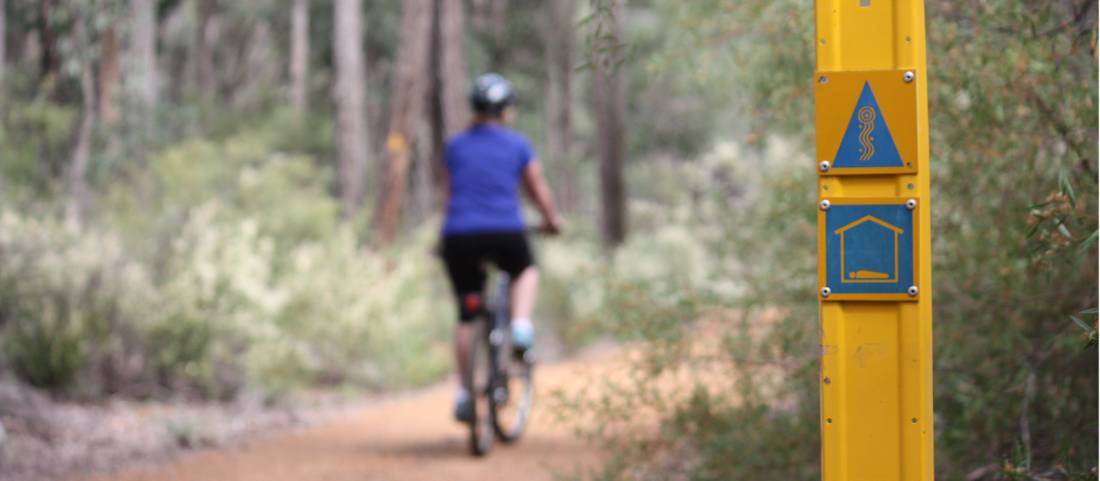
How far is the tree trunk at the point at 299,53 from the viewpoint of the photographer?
3397 centimetres

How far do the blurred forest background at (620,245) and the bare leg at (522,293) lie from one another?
775 mm

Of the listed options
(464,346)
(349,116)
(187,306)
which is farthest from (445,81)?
(464,346)

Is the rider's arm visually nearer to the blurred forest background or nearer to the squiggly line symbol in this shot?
the blurred forest background

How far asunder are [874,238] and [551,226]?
4.79m

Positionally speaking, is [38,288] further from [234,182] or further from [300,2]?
[300,2]

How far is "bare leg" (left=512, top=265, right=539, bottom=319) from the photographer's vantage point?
702cm

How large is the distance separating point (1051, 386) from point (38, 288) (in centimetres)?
585

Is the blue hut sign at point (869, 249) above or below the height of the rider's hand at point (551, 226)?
above

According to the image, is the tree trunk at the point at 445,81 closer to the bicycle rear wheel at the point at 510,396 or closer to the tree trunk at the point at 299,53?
the bicycle rear wheel at the point at 510,396

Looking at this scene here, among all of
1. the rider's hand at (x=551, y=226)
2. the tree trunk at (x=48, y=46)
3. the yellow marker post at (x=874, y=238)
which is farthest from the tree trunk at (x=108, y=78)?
the yellow marker post at (x=874, y=238)

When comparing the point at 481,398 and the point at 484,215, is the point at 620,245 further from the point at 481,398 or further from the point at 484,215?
the point at 484,215

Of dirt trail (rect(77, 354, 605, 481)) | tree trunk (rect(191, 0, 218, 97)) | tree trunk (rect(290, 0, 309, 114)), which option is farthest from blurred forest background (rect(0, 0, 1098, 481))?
tree trunk (rect(290, 0, 309, 114))

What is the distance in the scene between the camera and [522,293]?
702 centimetres

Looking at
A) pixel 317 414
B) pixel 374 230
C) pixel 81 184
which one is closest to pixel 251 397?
pixel 317 414
